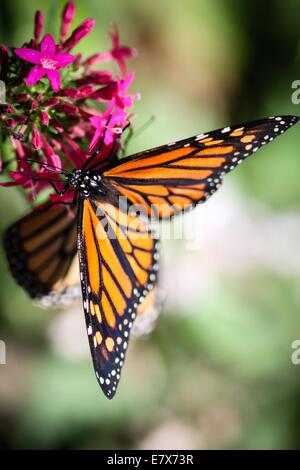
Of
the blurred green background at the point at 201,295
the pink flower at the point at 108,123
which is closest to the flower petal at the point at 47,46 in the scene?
the pink flower at the point at 108,123


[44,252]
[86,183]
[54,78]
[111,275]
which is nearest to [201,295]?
[44,252]

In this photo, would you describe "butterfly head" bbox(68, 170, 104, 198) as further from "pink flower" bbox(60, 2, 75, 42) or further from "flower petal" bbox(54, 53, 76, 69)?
"pink flower" bbox(60, 2, 75, 42)

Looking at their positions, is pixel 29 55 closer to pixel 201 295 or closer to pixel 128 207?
pixel 128 207

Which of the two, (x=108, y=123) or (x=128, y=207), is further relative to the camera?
(x=128, y=207)

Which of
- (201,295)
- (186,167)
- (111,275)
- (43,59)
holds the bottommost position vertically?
(201,295)

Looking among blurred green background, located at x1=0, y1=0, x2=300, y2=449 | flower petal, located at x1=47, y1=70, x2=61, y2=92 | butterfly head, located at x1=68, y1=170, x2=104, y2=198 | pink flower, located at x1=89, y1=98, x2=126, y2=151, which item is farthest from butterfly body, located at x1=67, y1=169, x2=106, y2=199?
blurred green background, located at x1=0, y1=0, x2=300, y2=449
